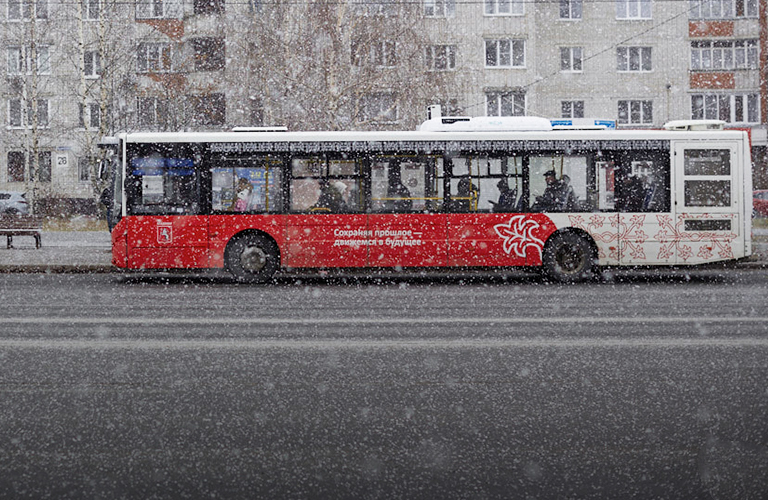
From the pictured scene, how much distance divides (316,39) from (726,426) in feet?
107

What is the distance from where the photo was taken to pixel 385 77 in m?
35.9

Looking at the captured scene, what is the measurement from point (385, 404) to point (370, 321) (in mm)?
4728

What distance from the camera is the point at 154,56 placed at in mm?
51562

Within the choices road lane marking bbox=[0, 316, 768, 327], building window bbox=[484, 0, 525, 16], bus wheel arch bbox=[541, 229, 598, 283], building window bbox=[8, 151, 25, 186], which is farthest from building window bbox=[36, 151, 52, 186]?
road lane marking bbox=[0, 316, 768, 327]

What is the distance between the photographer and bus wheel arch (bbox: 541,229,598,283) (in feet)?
56.6

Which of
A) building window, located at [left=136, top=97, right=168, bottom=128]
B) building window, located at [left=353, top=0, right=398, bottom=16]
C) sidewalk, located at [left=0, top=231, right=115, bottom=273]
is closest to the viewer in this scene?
sidewalk, located at [left=0, top=231, right=115, bottom=273]

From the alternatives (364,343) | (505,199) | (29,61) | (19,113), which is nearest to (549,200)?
(505,199)

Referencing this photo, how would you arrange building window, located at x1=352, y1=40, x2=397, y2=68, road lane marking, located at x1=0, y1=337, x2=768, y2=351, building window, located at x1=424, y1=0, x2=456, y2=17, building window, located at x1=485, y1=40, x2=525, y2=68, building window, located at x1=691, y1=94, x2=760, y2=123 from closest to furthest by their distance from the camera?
1. road lane marking, located at x1=0, y1=337, x2=768, y2=351
2. building window, located at x1=352, y1=40, x2=397, y2=68
3. building window, located at x1=424, y1=0, x2=456, y2=17
4. building window, located at x1=485, y1=40, x2=525, y2=68
5. building window, located at x1=691, y1=94, x2=760, y2=123

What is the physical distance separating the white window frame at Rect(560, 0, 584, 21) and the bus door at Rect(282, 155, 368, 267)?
123ft

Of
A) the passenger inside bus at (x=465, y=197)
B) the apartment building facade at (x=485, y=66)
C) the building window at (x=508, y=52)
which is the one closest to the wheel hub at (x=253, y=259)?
the passenger inside bus at (x=465, y=197)

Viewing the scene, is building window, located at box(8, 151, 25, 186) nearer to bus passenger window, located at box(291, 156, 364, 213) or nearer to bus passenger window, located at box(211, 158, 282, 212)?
bus passenger window, located at box(211, 158, 282, 212)

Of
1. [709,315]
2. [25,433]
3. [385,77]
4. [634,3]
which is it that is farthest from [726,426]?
[634,3]

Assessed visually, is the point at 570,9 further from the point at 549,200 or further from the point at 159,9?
the point at 549,200

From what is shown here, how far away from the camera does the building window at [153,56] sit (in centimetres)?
4674
